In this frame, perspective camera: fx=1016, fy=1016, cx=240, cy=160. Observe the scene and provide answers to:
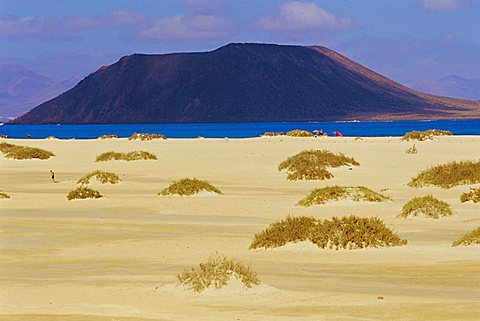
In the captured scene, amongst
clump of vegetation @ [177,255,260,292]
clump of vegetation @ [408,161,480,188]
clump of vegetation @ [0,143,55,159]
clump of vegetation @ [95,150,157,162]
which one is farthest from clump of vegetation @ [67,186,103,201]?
clump of vegetation @ [0,143,55,159]

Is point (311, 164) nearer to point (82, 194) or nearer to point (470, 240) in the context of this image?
point (82, 194)

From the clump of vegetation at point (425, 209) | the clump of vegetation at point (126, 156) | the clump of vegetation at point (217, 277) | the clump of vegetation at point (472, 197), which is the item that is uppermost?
the clump of vegetation at point (126, 156)

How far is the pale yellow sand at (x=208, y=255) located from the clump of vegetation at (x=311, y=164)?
826mm

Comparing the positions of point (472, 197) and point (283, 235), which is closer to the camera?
point (283, 235)

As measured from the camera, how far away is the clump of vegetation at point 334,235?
17.1 metres

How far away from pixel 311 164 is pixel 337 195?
15086mm

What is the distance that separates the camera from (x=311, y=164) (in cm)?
4116

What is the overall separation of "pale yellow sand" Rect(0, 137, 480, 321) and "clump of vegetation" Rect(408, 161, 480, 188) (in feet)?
2.32

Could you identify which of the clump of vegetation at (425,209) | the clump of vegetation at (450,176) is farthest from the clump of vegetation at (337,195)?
the clump of vegetation at (450,176)

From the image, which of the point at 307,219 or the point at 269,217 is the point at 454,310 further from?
the point at 269,217

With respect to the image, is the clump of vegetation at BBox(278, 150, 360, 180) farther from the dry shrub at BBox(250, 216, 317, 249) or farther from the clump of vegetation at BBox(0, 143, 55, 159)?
the dry shrub at BBox(250, 216, 317, 249)

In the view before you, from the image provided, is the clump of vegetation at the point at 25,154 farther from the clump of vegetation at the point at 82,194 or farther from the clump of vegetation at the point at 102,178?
the clump of vegetation at the point at 82,194

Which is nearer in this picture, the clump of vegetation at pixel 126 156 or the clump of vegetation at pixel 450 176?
the clump of vegetation at pixel 450 176

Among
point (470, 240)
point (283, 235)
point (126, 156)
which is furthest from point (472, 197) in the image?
point (126, 156)
